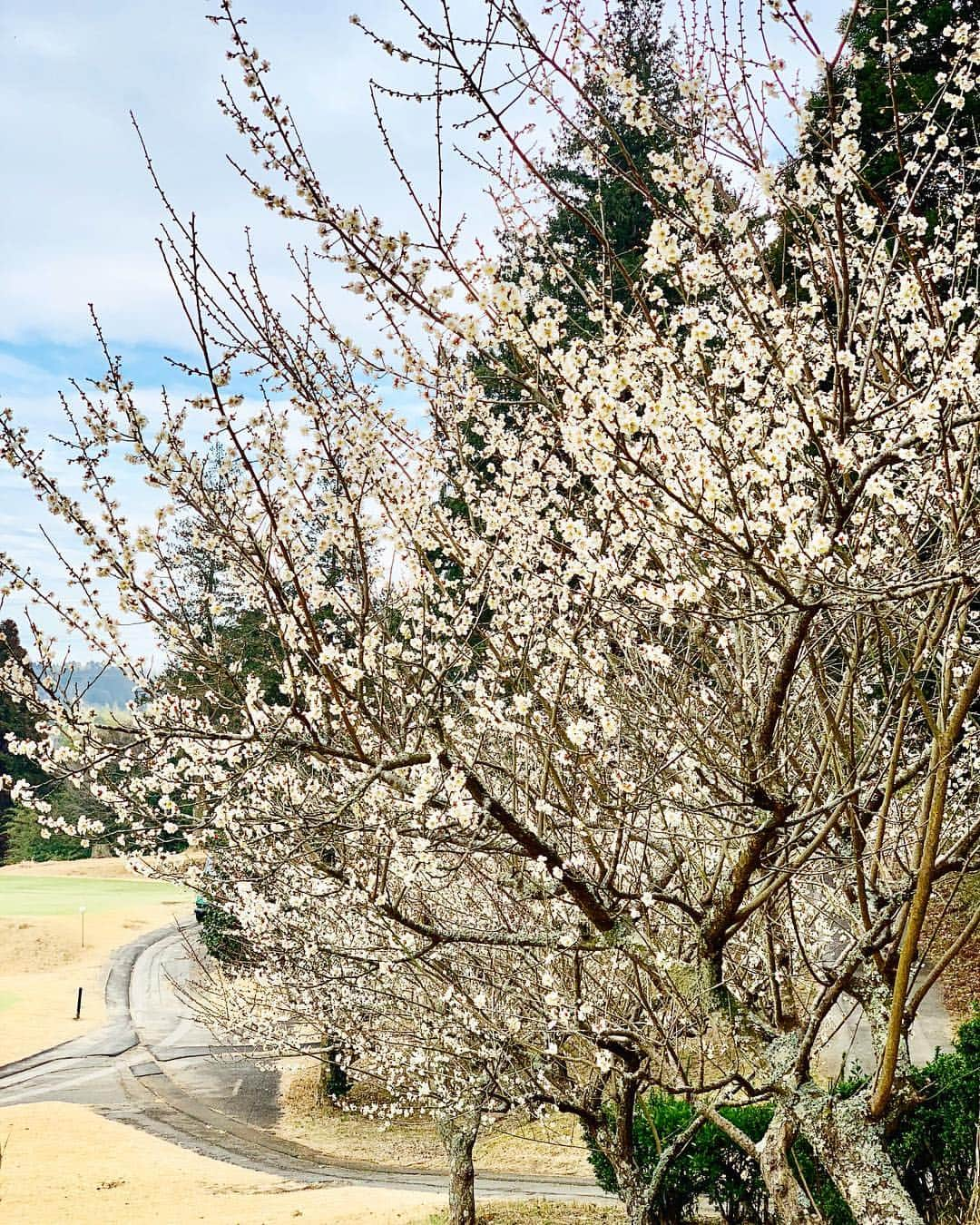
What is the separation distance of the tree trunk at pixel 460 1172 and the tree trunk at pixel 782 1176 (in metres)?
4.10

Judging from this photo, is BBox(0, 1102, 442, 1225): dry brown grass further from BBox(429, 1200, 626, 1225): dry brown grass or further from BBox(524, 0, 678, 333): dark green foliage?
BBox(524, 0, 678, 333): dark green foliage

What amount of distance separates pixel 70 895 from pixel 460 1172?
26.1 m

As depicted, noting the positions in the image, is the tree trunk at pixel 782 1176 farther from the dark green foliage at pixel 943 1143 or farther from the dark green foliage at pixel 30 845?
the dark green foliage at pixel 30 845

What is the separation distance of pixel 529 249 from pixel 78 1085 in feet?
50.0

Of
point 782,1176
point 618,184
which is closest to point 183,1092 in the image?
point 782,1176

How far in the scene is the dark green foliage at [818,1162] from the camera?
5980 mm

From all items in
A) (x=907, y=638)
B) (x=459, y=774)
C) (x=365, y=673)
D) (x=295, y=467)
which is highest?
(x=295, y=467)

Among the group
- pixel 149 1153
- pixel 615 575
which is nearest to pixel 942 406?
pixel 615 575

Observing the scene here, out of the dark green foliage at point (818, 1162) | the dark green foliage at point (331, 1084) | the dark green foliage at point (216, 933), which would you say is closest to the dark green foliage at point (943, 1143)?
the dark green foliage at point (818, 1162)

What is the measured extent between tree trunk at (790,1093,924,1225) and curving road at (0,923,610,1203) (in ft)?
22.3

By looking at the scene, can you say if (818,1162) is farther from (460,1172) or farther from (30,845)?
(30,845)

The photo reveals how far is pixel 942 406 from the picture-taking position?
310 centimetres

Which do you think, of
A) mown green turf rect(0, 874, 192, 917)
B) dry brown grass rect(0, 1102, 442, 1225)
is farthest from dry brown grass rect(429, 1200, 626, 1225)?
mown green turf rect(0, 874, 192, 917)

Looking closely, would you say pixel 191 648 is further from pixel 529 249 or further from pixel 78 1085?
pixel 78 1085
